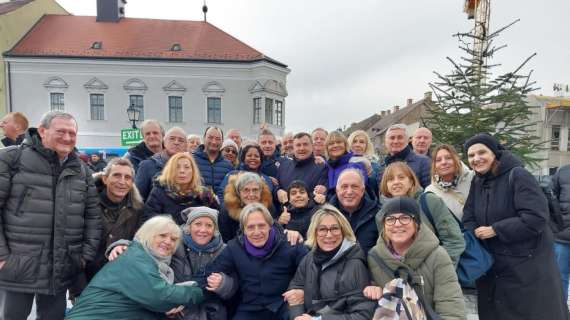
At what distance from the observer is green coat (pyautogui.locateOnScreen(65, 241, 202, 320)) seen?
8.78ft

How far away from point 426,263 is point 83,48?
32144 millimetres

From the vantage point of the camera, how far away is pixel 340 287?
2.72m

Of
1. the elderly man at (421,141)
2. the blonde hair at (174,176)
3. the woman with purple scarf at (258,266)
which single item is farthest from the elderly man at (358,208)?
the elderly man at (421,141)

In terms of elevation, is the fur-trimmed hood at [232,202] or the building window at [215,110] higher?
the building window at [215,110]

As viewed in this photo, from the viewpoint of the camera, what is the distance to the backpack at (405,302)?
7.73 feet

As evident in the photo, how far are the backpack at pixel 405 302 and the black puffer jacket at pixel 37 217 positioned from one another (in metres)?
2.62

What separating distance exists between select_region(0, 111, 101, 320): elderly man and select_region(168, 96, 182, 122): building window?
2680 cm

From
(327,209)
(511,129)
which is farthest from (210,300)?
(511,129)

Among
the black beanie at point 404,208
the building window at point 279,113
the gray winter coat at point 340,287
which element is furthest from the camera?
the building window at point 279,113

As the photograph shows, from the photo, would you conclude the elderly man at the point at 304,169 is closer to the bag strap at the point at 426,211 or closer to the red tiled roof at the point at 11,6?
the bag strap at the point at 426,211

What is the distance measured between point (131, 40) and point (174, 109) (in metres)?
7.04

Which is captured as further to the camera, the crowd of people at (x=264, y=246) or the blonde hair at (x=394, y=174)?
the blonde hair at (x=394, y=174)

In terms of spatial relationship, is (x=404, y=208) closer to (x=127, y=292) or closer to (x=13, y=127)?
(x=127, y=292)

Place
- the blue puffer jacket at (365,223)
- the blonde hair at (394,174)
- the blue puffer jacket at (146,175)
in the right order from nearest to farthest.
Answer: the blonde hair at (394,174), the blue puffer jacket at (365,223), the blue puffer jacket at (146,175)
